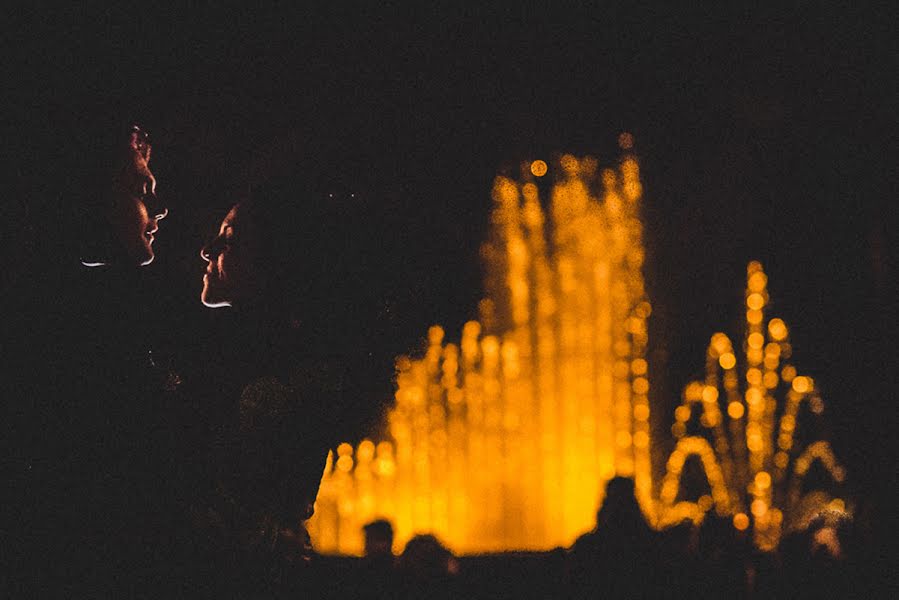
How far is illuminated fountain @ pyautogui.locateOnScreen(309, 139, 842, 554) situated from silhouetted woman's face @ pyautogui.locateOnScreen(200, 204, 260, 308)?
7.99 metres

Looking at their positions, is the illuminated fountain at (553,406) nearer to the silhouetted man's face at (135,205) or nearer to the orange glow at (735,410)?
the orange glow at (735,410)

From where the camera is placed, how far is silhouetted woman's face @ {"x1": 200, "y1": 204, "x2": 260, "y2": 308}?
405 cm

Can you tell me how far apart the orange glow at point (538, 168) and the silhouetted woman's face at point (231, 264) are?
765 cm

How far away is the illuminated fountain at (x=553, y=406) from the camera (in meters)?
12.6

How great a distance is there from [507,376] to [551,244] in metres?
1.45

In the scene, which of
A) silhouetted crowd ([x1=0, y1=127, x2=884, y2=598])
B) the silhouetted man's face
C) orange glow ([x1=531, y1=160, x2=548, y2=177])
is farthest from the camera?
orange glow ([x1=531, y1=160, x2=548, y2=177])

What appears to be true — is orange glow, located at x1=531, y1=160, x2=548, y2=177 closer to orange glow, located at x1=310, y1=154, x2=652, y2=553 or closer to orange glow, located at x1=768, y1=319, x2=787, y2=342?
orange glow, located at x1=310, y1=154, x2=652, y2=553

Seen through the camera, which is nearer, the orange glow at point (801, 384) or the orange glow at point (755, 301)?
the orange glow at point (801, 384)

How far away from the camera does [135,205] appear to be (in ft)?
13.2

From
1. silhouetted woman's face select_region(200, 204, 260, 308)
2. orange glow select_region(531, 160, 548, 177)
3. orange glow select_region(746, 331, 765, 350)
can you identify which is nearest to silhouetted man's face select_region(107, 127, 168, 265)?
silhouetted woman's face select_region(200, 204, 260, 308)

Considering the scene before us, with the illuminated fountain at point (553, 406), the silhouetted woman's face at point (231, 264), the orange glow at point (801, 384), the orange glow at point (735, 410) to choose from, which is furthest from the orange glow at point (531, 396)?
the silhouetted woman's face at point (231, 264)

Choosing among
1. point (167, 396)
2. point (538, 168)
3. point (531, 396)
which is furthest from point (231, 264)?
point (531, 396)

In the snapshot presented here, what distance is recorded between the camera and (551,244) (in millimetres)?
13383

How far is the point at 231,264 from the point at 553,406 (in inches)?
382
